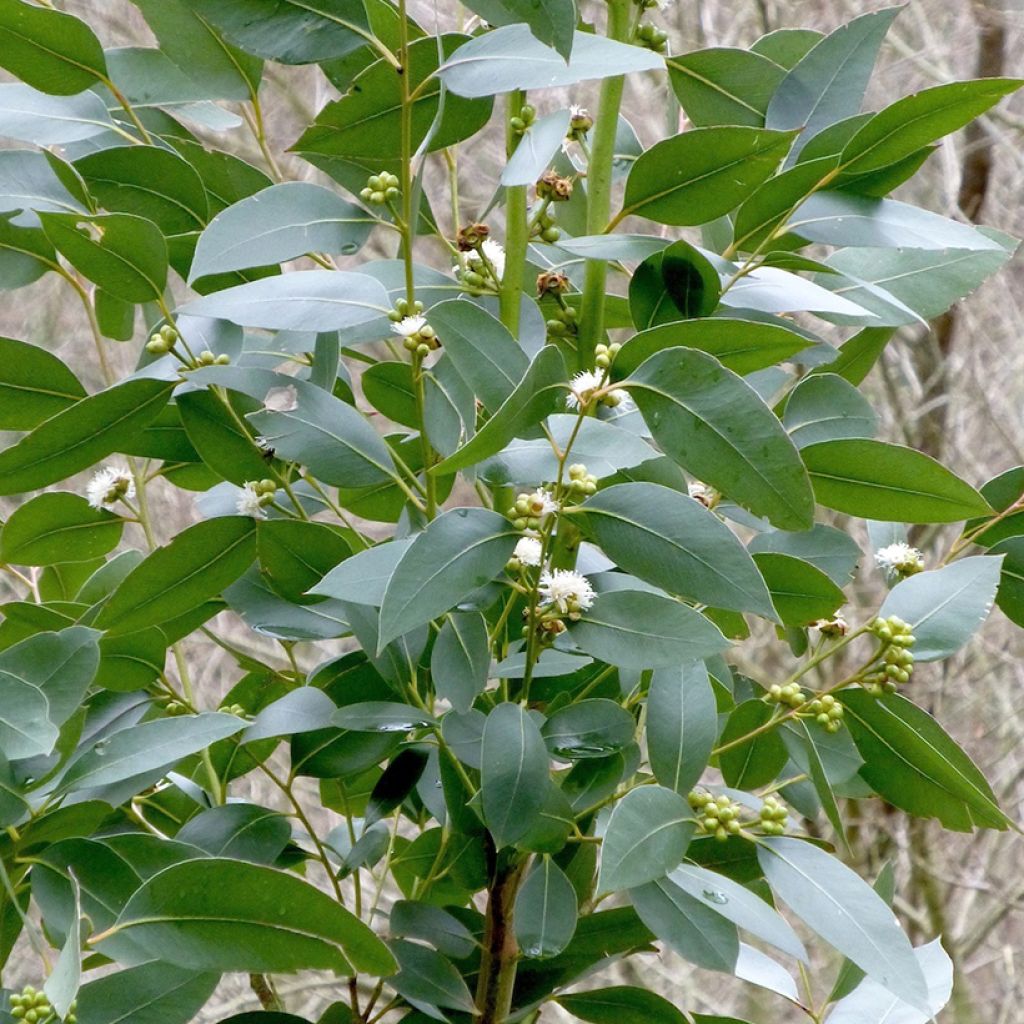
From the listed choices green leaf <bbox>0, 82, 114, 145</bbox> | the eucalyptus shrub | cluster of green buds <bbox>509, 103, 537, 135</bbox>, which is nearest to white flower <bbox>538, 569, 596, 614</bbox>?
the eucalyptus shrub

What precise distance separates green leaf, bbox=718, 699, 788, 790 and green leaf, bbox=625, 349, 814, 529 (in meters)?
0.20

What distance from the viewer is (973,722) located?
2.92 meters

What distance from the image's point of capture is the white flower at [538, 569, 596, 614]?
0.53 meters

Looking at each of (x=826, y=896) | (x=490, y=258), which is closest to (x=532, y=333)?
(x=490, y=258)

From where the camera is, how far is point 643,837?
1.66 ft

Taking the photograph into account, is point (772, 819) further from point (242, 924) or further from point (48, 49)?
point (48, 49)

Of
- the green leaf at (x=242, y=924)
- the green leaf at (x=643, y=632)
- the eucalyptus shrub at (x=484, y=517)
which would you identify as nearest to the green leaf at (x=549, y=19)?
the eucalyptus shrub at (x=484, y=517)

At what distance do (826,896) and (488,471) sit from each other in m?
0.22

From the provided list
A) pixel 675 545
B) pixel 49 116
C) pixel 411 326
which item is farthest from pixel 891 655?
pixel 49 116

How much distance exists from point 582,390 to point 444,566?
0.09 m

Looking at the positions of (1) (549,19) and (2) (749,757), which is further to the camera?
(2) (749,757)

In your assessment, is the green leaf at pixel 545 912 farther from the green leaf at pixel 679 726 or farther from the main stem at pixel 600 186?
the main stem at pixel 600 186

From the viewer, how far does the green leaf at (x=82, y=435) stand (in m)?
0.57

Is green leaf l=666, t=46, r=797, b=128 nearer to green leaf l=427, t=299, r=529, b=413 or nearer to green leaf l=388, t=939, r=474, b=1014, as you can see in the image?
green leaf l=427, t=299, r=529, b=413
